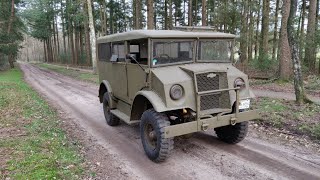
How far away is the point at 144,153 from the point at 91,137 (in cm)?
203

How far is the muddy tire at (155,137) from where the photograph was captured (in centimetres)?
566

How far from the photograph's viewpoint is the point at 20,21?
118 feet

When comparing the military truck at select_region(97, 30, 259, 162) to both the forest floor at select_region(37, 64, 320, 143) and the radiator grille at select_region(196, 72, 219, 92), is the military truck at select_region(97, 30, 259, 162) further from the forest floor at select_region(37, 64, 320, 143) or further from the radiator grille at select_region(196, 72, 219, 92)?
the forest floor at select_region(37, 64, 320, 143)

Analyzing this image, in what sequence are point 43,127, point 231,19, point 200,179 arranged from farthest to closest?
1. point 231,19
2. point 43,127
3. point 200,179

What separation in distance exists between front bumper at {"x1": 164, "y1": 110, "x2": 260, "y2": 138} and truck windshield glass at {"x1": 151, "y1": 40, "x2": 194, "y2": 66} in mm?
1512

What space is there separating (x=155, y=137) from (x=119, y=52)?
2932 mm

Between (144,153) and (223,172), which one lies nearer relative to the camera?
(223,172)

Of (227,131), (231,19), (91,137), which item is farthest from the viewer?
(231,19)

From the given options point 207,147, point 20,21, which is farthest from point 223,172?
point 20,21

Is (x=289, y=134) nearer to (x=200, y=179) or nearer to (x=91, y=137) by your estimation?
(x=200, y=179)

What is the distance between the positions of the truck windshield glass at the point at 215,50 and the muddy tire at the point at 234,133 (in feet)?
5.35

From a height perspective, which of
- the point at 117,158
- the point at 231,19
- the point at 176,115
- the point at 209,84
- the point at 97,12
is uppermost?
the point at 97,12

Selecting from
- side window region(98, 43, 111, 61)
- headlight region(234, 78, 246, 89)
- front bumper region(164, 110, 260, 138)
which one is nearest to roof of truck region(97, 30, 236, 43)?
headlight region(234, 78, 246, 89)

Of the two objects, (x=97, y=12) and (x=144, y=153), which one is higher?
(x=97, y=12)
